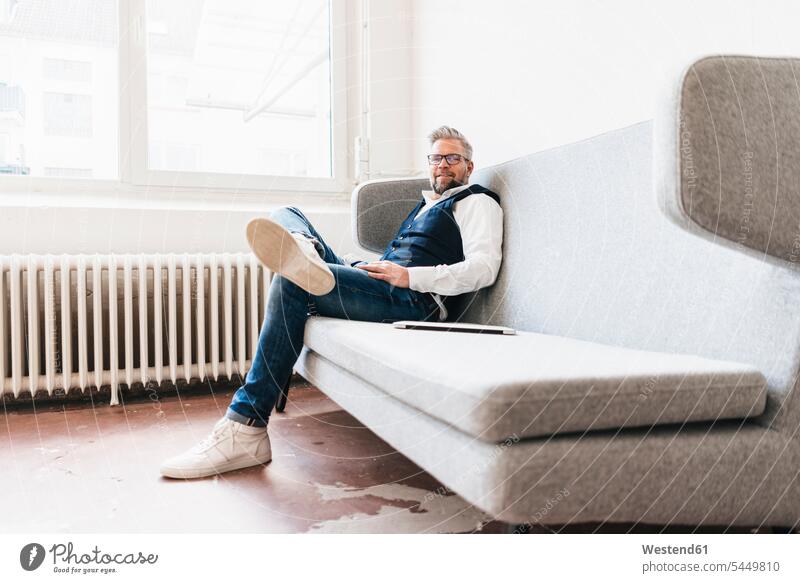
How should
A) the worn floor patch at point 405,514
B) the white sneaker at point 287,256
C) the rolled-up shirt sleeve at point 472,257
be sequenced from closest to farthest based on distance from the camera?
the worn floor patch at point 405,514 → the white sneaker at point 287,256 → the rolled-up shirt sleeve at point 472,257

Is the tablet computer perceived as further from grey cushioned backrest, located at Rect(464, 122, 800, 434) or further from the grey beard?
the grey beard

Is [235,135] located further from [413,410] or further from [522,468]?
[522,468]

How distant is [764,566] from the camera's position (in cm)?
78

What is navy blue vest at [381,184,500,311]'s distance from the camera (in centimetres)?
161

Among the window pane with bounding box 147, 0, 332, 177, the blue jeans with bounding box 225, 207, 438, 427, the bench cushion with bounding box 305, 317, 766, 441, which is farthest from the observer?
the window pane with bounding box 147, 0, 332, 177

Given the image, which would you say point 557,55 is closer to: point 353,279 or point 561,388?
point 353,279

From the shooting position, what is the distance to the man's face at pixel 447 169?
1729 millimetres

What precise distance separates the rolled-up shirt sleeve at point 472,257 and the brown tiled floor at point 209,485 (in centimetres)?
44

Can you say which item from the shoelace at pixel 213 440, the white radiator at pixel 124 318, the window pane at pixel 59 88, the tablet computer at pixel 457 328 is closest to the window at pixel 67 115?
the window pane at pixel 59 88

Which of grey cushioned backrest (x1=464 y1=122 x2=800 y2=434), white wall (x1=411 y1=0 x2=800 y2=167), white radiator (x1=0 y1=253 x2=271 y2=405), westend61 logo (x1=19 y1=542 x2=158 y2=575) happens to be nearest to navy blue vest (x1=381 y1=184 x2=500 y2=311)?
grey cushioned backrest (x1=464 y1=122 x2=800 y2=434)

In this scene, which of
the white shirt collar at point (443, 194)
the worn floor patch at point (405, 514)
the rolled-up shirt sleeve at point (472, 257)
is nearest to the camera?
the worn floor patch at point (405, 514)

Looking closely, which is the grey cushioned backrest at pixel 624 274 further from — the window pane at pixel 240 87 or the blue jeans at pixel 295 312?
the window pane at pixel 240 87

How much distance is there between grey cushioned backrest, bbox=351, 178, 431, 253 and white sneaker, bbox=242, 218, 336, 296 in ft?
2.01

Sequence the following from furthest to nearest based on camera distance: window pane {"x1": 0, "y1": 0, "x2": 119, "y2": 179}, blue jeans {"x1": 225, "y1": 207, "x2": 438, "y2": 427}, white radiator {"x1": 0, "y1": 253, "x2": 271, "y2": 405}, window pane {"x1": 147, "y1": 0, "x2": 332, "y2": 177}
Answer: window pane {"x1": 147, "y1": 0, "x2": 332, "y2": 177}, window pane {"x1": 0, "y1": 0, "x2": 119, "y2": 179}, white radiator {"x1": 0, "y1": 253, "x2": 271, "y2": 405}, blue jeans {"x1": 225, "y1": 207, "x2": 438, "y2": 427}
